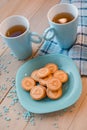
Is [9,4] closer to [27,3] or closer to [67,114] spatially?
[27,3]

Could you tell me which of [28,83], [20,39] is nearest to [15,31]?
[20,39]

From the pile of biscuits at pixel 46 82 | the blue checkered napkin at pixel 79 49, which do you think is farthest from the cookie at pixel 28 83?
the blue checkered napkin at pixel 79 49

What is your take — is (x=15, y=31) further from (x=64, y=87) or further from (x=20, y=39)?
(x=64, y=87)

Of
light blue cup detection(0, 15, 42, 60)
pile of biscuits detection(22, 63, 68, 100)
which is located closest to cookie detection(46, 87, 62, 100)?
pile of biscuits detection(22, 63, 68, 100)

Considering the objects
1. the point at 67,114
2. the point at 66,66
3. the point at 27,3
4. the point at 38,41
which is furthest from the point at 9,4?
the point at 67,114

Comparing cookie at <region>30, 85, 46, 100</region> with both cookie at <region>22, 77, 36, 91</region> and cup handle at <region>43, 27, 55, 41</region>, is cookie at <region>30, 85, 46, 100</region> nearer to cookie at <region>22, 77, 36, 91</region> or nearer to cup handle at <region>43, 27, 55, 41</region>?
cookie at <region>22, 77, 36, 91</region>
